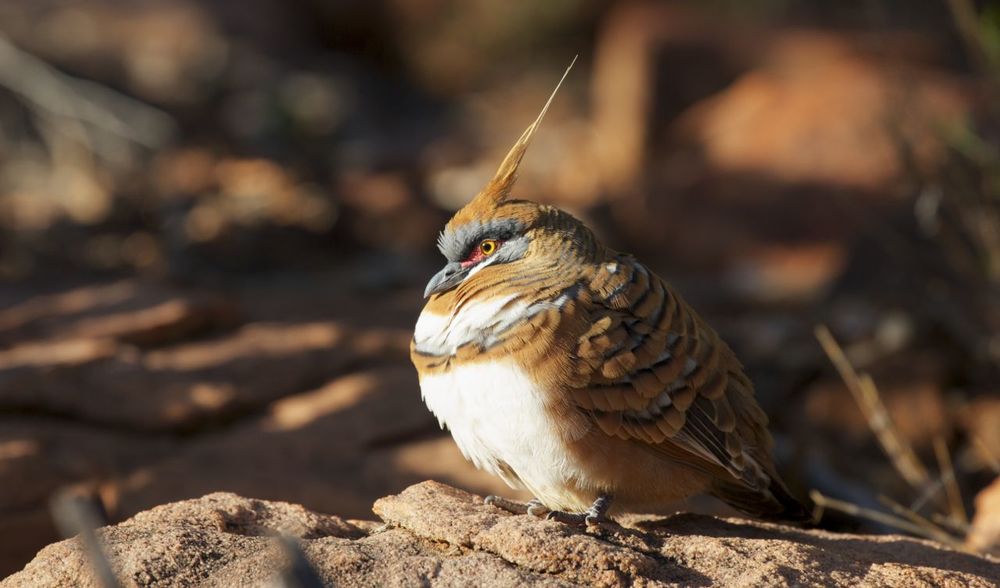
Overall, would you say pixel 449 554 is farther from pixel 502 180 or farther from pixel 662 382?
pixel 502 180

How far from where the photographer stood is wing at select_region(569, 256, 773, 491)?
3830 millimetres

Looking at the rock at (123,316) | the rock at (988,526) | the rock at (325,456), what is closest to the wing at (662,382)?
the rock at (988,526)

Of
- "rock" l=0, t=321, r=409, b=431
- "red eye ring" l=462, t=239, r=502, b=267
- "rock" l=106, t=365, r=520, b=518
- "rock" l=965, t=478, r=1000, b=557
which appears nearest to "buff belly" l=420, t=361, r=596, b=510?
"red eye ring" l=462, t=239, r=502, b=267

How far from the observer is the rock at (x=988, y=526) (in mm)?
4840

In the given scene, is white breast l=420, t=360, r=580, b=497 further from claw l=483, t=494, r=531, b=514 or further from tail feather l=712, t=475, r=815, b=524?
tail feather l=712, t=475, r=815, b=524

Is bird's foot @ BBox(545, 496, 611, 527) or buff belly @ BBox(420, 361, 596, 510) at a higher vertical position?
buff belly @ BBox(420, 361, 596, 510)

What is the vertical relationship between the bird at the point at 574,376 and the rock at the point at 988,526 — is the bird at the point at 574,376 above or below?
above

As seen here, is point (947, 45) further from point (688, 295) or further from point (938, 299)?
point (938, 299)

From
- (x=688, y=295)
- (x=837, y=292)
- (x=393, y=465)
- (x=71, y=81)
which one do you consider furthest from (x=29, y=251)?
(x=837, y=292)

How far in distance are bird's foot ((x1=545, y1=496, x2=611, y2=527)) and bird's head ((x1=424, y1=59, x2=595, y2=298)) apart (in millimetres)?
873

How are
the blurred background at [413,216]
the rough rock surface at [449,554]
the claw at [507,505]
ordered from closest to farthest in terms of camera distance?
the rough rock surface at [449,554] < the claw at [507,505] < the blurred background at [413,216]

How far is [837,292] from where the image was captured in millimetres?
8938

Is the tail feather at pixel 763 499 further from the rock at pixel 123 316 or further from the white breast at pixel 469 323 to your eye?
the rock at pixel 123 316

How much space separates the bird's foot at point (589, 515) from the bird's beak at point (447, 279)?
37.3 inches
